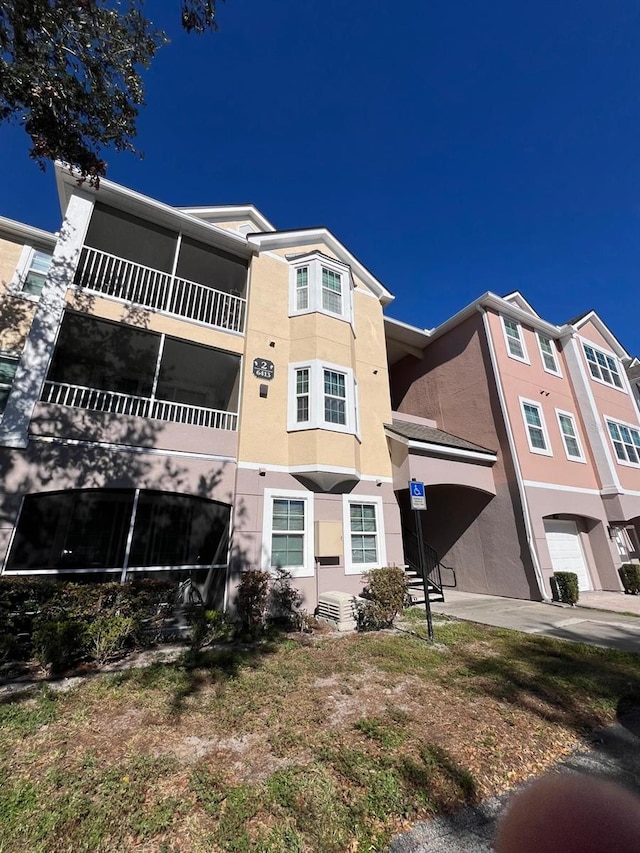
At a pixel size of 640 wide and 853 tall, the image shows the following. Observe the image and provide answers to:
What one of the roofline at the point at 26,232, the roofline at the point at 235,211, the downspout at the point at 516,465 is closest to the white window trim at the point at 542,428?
the downspout at the point at 516,465

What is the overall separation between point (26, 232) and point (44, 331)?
6.08m

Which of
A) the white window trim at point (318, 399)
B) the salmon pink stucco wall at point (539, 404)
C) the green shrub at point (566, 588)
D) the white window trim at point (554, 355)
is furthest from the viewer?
the white window trim at point (554, 355)

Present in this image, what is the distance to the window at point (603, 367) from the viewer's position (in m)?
17.4

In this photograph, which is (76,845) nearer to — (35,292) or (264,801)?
(264,801)

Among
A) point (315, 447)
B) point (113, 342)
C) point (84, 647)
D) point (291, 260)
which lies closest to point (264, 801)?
point (84, 647)

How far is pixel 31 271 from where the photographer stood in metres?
11.2

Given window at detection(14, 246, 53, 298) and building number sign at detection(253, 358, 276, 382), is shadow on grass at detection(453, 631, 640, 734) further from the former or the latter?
window at detection(14, 246, 53, 298)

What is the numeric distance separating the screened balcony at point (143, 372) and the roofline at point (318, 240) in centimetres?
431

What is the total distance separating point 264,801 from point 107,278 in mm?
11620

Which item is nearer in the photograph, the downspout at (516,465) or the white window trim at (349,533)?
the white window trim at (349,533)

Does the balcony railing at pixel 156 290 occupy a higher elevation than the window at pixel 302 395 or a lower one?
higher

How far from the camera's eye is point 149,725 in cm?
427

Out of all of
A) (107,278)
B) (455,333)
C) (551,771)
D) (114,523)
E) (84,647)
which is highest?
(455,333)

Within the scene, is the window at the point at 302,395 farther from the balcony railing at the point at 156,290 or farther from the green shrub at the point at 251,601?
the green shrub at the point at 251,601
